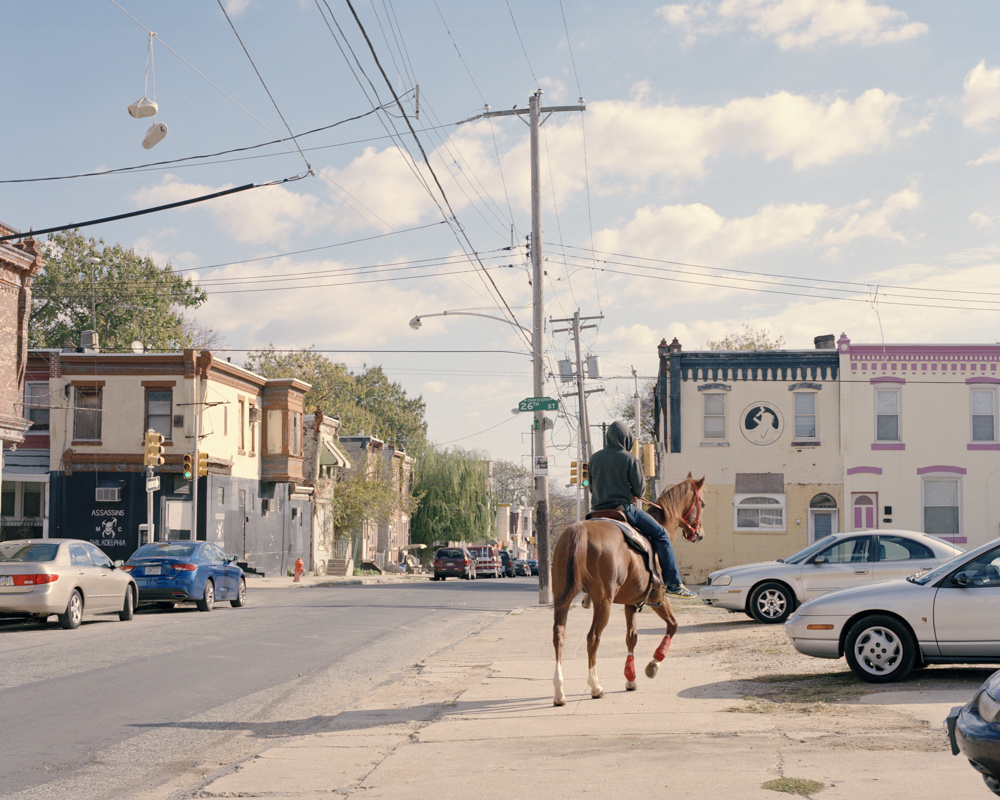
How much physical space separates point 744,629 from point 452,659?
6123 mm

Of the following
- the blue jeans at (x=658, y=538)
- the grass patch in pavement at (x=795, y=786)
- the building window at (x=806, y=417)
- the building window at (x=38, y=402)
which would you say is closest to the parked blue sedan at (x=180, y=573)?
the blue jeans at (x=658, y=538)

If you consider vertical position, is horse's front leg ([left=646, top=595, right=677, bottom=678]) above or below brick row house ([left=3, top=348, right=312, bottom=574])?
below

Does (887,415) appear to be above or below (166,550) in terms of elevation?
above

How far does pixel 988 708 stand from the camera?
5664 millimetres

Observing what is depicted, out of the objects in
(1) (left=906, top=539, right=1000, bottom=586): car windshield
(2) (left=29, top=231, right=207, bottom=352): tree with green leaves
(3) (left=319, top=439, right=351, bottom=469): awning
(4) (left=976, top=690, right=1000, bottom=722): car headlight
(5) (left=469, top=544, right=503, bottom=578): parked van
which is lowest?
(5) (left=469, top=544, right=503, bottom=578): parked van

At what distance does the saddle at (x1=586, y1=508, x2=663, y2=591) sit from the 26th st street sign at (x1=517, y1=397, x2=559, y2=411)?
46.6ft

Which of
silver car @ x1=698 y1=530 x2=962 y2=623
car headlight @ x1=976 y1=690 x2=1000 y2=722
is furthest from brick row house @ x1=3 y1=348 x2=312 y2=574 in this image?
car headlight @ x1=976 y1=690 x2=1000 y2=722

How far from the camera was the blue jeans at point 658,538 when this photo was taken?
11.4m

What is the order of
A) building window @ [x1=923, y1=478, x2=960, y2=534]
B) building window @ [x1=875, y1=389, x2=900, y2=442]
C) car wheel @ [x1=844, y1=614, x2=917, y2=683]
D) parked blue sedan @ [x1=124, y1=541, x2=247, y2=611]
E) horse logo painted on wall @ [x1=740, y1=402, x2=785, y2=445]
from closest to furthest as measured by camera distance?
car wheel @ [x1=844, y1=614, x2=917, y2=683]
parked blue sedan @ [x1=124, y1=541, x2=247, y2=611]
building window @ [x1=923, y1=478, x2=960, y2=534]
building window @ [x1=875, y1=389, x2=900, y2=442]
horse logo painted on wall @ [x1=740, y1=402, x2=785, y2=445]

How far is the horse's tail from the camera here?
408 inches

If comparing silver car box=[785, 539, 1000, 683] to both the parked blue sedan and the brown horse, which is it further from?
the parked blue sedan

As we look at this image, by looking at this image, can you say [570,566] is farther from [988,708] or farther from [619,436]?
[988,708]

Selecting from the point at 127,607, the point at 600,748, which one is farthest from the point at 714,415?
the point at 600,748

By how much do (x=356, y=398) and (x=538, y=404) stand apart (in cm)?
6820
